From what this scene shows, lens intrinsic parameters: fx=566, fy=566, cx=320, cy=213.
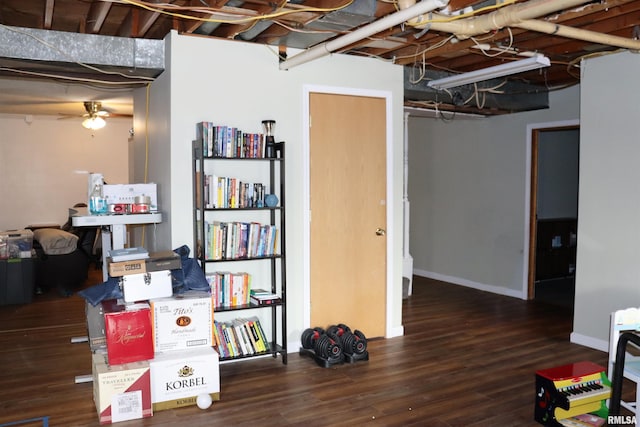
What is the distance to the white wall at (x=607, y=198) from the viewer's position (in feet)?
14.7

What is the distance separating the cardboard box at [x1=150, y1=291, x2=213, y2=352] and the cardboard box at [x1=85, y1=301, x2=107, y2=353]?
37 cm

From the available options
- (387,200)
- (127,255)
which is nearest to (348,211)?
(387,200)

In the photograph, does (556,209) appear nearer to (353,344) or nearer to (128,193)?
(353,344)

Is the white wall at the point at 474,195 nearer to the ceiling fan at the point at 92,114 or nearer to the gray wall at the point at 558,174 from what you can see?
the gray wall at the point at 558,174

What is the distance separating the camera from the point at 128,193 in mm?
4277

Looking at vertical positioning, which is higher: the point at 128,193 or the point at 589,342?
the point at 128,193

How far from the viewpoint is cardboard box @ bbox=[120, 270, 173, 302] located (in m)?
3.56

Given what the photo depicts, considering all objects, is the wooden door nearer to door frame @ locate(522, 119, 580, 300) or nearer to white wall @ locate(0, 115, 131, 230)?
door frame @ locate(522, 119, 580, 300)

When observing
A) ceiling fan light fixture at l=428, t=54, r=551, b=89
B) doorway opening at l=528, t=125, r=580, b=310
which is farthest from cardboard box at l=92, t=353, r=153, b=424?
doorway opening at l=528, t=125, r=580, b=310

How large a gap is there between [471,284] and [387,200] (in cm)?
284

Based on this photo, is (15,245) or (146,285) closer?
(146,285)

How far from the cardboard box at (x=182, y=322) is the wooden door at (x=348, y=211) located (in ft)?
3.97

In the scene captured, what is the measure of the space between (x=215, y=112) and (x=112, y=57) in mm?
811

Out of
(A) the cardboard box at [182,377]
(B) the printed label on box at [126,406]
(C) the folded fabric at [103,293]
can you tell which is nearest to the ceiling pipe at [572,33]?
(A) the cardboard box at [182,377]
